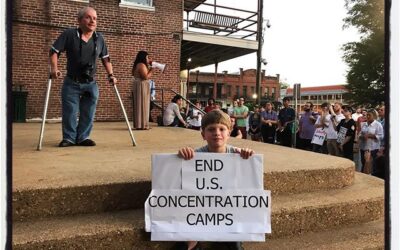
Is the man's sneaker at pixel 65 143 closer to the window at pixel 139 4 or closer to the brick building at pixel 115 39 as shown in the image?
the brick building at pixel 115 39

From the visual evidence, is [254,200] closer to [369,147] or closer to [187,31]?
[369,147]

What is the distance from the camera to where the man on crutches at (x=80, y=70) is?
433 centimetres

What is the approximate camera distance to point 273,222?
2908 millimetres

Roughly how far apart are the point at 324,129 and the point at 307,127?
0.94 metres

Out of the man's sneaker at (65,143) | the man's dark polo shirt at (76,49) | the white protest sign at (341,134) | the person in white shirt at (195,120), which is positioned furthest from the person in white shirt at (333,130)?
the man's sneaker at (65,143)

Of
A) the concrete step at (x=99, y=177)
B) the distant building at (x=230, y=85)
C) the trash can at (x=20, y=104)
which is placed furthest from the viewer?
the distant building at (x=230, y=85)

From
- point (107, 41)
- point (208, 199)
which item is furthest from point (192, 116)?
point (208, 199)

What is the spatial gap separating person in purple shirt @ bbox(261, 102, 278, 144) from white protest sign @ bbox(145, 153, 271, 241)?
8.70m

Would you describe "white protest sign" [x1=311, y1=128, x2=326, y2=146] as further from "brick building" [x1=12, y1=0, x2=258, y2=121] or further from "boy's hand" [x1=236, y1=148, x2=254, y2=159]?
"boy's hand" [x1=236, y1=148, x2=254, y2=159]

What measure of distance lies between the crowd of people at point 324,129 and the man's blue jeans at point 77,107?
3668 millimetres

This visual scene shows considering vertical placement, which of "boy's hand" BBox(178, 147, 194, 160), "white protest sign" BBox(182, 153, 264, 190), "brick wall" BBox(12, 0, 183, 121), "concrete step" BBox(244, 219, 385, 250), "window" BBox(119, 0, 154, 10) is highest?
"window" BBox(119, 0, 154, 10)

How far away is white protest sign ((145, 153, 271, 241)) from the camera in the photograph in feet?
8.48

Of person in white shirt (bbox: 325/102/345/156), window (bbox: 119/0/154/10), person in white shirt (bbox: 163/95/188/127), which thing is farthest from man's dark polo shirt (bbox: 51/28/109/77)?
window (bbox: 119/0/154/10)

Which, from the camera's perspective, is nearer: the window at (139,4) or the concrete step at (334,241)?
the concrete step at (334,241)
